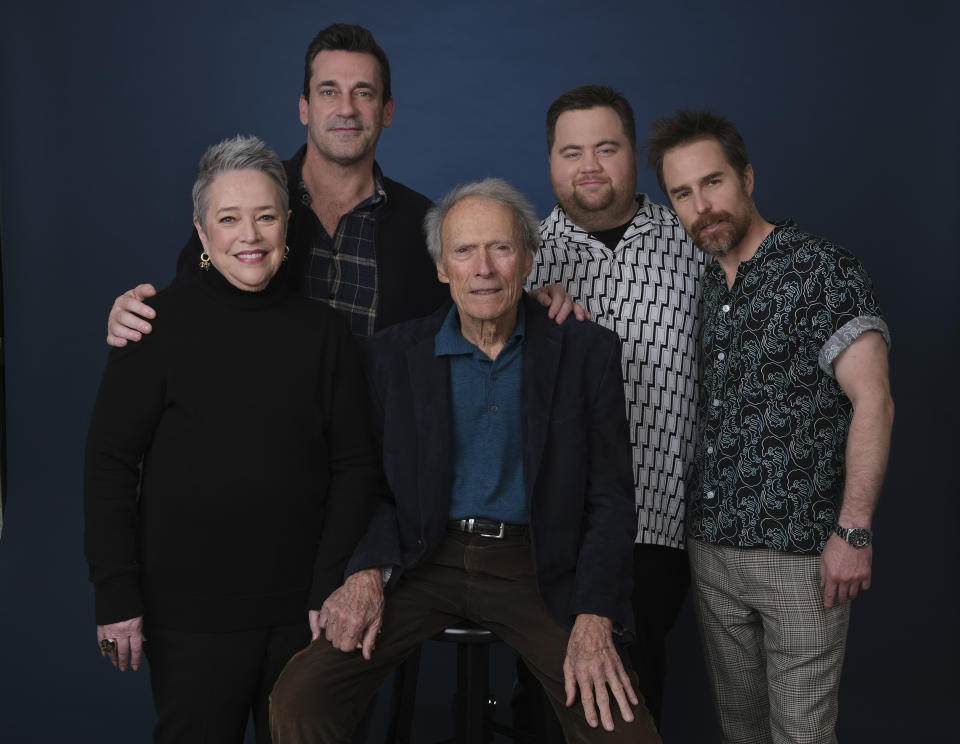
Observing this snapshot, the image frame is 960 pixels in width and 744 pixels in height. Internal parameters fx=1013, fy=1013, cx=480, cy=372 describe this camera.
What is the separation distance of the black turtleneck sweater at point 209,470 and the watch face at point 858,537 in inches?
47.5

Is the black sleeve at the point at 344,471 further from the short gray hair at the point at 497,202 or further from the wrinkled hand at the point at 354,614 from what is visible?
the short gray hair at the point at 497,202

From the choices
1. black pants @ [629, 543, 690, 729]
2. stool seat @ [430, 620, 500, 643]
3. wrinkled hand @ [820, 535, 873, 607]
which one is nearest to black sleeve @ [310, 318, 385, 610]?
stool seat @ [430, 620, 500, 643]

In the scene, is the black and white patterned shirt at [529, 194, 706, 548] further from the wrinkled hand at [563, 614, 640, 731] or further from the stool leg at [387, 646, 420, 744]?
the stool leg at [387, 646, 420, 744]

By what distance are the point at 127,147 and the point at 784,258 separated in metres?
2.37

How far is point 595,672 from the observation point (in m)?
2.16

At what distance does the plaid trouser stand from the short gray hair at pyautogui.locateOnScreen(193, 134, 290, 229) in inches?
57.1

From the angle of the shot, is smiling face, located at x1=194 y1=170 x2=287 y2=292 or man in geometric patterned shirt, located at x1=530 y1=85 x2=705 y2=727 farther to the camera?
man in geometric patterned shirt, located at x1=530 y1=85 x2=705 y2=727

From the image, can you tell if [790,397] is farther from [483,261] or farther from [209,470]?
[209,470]

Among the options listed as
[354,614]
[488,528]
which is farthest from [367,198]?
[354,614]

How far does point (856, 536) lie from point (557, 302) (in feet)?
3.01

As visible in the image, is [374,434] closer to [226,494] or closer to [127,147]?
[226,494]

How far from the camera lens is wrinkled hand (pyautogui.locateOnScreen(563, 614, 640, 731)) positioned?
2.14m

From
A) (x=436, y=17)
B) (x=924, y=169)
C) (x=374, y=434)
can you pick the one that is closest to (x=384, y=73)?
(x=436, y=17)

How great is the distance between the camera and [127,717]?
12.4 ft
